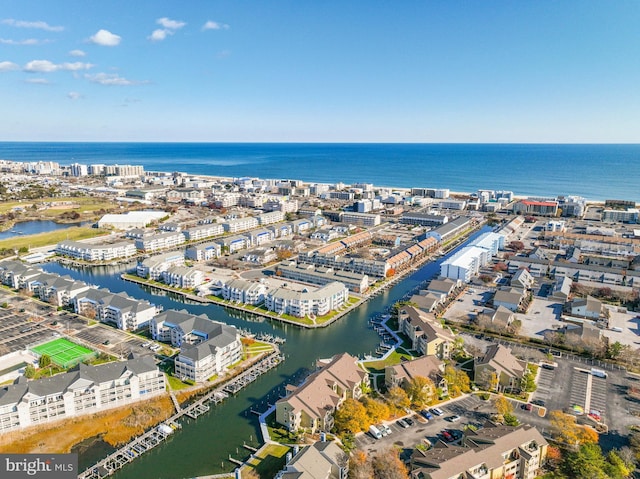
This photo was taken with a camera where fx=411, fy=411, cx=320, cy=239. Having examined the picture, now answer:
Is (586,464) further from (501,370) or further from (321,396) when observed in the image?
(321,396)

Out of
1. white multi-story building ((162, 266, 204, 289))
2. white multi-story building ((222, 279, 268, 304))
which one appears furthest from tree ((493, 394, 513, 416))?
white multi-story building ((162, 266, 204, 289))

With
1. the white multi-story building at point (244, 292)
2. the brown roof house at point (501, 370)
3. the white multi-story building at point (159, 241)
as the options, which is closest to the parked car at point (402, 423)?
the brown roof house at point (501, 370)

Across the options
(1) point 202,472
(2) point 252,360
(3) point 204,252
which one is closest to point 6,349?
(2) point 252,360

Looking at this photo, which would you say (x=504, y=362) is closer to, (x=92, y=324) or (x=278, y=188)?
(x=92, y=324)

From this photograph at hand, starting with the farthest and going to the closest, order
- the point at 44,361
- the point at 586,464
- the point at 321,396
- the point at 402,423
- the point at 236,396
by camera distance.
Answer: the point at 44,361, the point at 236,396, the point at 321,396, the point at 402,423, the point at 586,464

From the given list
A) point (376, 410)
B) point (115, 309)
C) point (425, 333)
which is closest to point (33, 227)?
point (115, 309)

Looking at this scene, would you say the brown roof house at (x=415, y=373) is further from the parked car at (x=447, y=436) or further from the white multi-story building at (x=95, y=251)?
the white multi-story building at (x=95, y=251)

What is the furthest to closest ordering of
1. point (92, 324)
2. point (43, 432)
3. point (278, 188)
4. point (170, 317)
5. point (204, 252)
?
point (278, 188) → point (204, 252) → point (92, 324) → point (170, 317) → point (43, 432)
